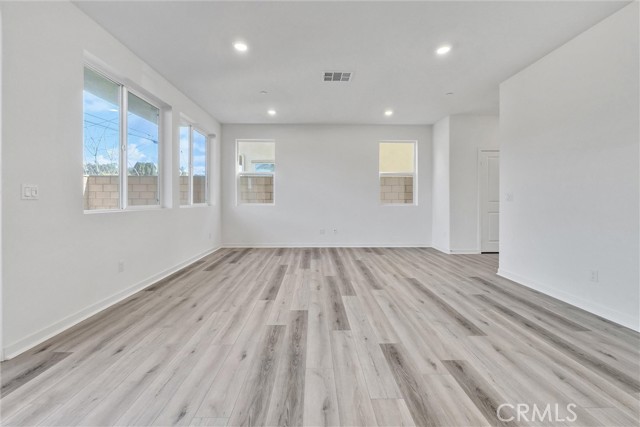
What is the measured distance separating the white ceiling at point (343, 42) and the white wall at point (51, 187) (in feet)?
1.43

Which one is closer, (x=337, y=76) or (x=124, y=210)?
(x=124, y=210)

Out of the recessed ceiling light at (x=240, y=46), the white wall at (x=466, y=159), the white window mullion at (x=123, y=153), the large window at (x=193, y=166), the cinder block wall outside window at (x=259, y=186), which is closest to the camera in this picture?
the recessed ceiling light at (x=240, y=46)

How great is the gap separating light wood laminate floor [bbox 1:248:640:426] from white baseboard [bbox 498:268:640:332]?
0.34ft

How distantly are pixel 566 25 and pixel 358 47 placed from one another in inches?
77.3

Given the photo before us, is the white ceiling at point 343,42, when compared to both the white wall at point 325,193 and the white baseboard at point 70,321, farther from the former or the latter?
the white baseboard at point 70,321

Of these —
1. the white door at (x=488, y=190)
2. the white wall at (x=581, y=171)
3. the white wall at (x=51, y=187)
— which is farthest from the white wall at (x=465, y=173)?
the white wall at (x=51, y=187)

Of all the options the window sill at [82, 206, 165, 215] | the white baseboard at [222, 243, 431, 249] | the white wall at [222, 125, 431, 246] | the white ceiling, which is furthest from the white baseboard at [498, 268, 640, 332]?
the window sill at [82, 206, 165, 215]

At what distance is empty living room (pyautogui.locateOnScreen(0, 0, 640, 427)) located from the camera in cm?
150

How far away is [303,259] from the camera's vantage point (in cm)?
505

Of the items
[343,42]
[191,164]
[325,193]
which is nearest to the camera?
[343,42]

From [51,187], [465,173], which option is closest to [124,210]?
[51,187]

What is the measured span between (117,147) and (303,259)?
318cm

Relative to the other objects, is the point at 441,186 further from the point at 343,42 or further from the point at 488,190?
the point at 343,42

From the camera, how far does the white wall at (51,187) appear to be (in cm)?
187
